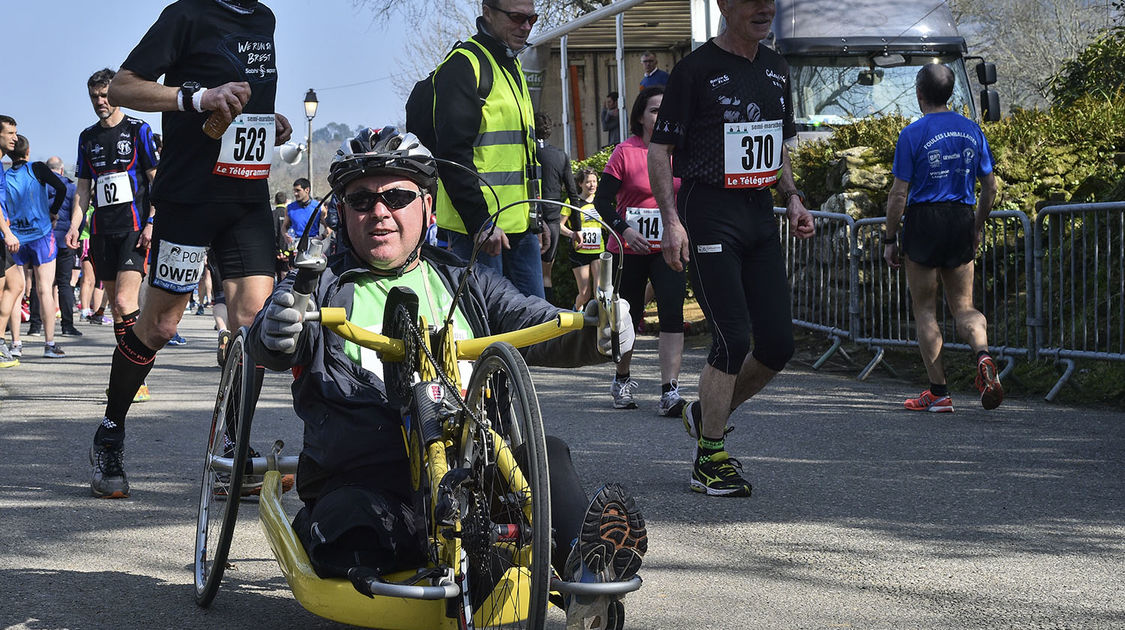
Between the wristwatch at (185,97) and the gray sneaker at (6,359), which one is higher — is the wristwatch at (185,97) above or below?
above

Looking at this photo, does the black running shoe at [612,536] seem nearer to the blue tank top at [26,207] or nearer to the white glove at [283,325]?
the white glove at [283,325]

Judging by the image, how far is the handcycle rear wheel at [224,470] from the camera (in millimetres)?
3729

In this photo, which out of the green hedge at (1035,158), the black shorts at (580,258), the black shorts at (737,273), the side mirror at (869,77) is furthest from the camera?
the black shorts at (580,258)

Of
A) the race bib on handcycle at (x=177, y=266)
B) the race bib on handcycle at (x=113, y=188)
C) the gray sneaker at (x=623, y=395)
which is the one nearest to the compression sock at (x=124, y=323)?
the race bib on handcycle at (x=177, y=266)

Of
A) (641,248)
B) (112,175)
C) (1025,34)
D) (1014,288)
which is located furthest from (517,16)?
(1025,34)

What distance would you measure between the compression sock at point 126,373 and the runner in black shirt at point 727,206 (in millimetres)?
2177

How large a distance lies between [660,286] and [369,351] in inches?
180

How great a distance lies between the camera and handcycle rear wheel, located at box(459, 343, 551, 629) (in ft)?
9.23

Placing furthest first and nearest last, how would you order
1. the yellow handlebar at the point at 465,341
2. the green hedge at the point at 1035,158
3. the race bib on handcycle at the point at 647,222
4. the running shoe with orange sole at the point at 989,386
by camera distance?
the green hedge at the point at 1035,158 < the race bib on handcycle at the point at 647,222 < the running shoe with orange sole at the point at 989,386 < the yellow handlebar at the point at 465,341

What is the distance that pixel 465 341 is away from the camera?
3447 millimetres

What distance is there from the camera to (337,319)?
3.33 meters

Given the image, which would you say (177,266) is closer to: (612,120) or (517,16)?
(517,16)

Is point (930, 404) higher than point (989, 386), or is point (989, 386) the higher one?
point (989, 386)

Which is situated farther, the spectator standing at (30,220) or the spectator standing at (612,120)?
the spectator standing at (612,120)
